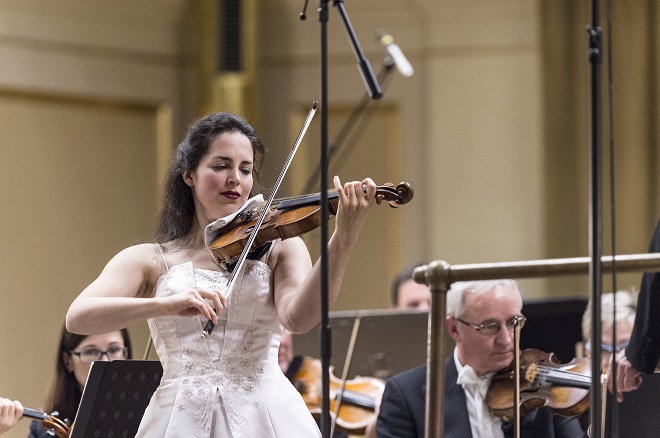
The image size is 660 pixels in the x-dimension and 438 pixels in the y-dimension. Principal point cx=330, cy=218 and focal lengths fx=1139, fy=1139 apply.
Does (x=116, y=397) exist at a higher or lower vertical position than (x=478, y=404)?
higher

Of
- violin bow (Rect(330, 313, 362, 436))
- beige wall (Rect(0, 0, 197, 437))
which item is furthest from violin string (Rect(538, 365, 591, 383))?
beige wall (Rect(0, 0, 197, 437))

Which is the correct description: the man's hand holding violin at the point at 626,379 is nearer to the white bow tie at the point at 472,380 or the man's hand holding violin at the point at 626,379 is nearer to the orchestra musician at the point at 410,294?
the white bow tie at the point at 472,380

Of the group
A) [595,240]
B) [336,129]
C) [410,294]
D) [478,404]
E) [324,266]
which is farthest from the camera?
[336,129]

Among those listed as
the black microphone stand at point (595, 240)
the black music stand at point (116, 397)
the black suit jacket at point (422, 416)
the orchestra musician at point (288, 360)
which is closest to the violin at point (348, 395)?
the orchestra musician at point (288, 360)

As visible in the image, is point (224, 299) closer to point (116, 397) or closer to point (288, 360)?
point (116, 397)

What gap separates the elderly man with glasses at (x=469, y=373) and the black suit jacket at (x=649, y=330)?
52cm

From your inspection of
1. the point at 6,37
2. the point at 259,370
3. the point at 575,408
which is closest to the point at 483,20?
the point at 6,37

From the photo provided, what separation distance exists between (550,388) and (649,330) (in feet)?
1.60

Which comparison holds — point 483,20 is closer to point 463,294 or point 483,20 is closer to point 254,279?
point 463,294

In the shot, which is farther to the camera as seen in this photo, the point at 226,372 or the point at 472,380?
the point at 472,380

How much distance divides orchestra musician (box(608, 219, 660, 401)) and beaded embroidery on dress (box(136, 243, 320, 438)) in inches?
29.8

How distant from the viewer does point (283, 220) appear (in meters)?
2.56

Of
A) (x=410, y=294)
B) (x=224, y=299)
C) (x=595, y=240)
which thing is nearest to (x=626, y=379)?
(x=595, y=240)

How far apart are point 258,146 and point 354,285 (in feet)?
14.6
